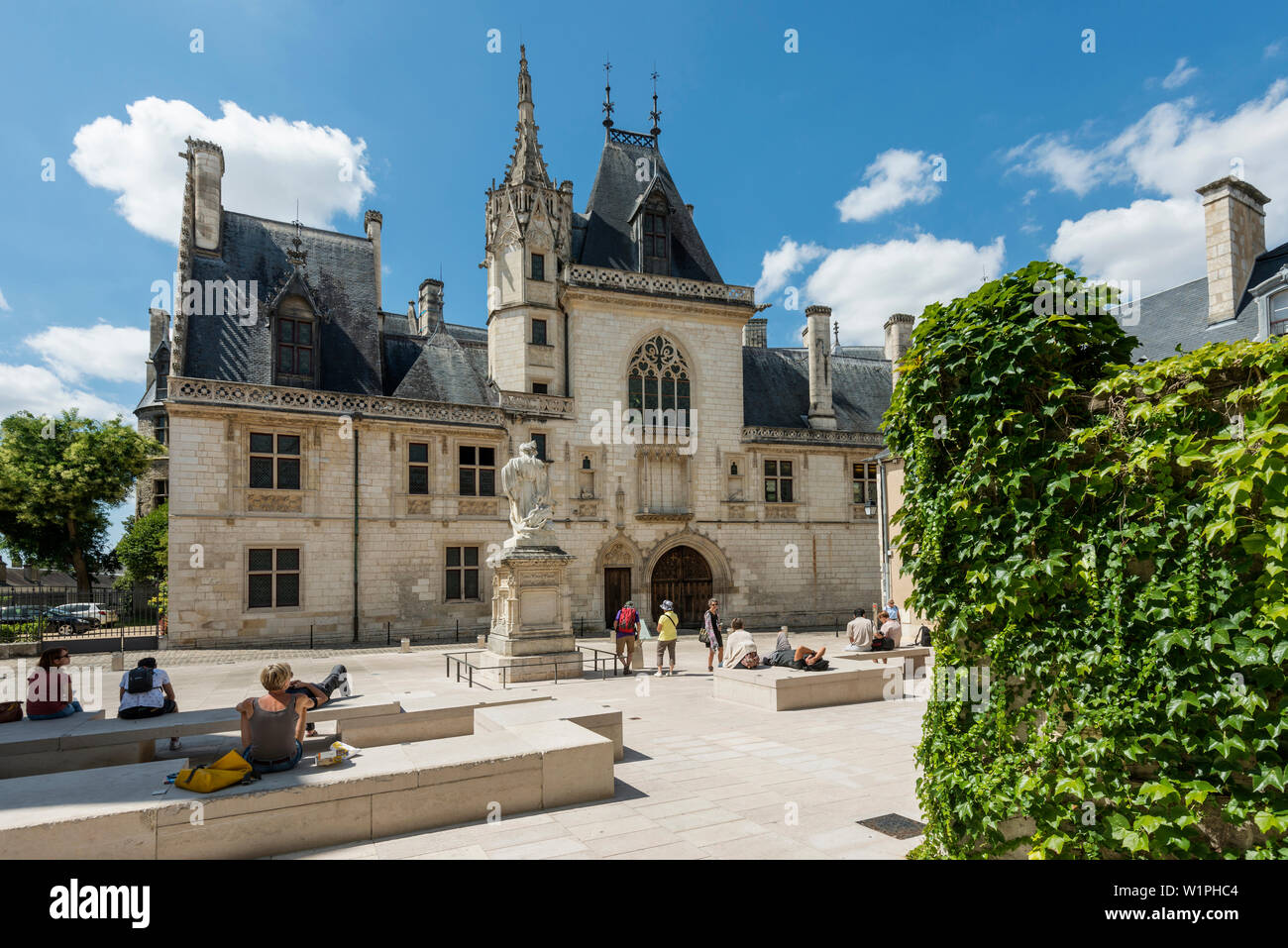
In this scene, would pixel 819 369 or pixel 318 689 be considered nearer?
pixel 318 689

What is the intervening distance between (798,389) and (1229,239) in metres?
17.2

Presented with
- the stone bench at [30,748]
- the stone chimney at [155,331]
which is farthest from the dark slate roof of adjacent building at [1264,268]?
the stone chimney at [155,331]

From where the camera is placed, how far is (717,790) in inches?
273

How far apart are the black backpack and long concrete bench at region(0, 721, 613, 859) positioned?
293 centimetres

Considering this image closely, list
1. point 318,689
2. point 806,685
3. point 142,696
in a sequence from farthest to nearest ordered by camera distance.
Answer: point 806,685, point 318,689, point 142,696

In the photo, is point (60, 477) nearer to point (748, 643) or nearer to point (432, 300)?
point (432, 300)

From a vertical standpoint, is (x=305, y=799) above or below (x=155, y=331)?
below

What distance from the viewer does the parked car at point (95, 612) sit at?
29481 mm

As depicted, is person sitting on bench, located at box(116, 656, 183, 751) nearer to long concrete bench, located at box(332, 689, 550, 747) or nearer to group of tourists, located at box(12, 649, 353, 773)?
group of tourists, located at box(12, 649, 353, 773)

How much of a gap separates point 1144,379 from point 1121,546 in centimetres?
91

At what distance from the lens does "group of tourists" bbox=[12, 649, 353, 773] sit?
18.9 feet

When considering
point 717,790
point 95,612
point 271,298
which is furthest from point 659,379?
point 95,612

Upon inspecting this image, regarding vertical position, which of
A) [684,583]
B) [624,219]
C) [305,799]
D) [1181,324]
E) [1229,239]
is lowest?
[684,583]
